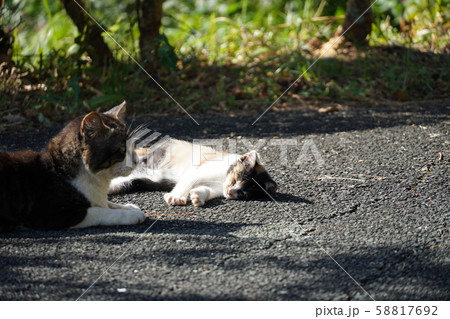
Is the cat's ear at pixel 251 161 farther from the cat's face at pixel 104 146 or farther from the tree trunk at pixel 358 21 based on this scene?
the tree trunk at pixel 358 21

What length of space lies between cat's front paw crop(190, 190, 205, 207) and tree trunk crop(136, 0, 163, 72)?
3.21m

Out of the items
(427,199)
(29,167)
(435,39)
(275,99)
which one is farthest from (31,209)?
(435,39)

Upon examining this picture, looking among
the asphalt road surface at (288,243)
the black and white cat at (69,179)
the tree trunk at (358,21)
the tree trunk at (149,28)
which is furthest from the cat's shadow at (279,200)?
the tree trunk at (358,21)

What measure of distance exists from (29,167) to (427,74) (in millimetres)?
5198

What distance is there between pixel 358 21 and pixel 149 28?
2779mm

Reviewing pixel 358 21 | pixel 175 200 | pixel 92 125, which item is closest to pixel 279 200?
pixel 175 200

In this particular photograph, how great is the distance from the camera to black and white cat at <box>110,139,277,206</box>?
4.45m

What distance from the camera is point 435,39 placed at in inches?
315

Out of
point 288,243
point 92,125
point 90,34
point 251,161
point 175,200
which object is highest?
point 90,34

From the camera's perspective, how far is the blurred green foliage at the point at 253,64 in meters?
6.82

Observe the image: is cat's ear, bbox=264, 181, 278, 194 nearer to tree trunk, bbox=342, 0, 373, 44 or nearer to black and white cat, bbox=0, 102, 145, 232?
black and white cat, bbox=0, 102, 145, 232

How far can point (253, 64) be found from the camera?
7.77 metres

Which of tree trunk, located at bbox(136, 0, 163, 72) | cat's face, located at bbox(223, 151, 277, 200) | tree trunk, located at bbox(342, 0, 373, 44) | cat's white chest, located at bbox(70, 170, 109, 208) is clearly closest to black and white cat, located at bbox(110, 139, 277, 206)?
cat's face, located at bbox(223, 151, 277, 200)

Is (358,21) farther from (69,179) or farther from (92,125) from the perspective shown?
(69,179)
